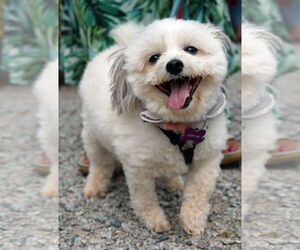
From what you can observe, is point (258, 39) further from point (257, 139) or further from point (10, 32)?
point (10, 32)

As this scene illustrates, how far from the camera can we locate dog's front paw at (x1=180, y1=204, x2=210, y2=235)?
2.12m

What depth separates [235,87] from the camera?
9.85 feet

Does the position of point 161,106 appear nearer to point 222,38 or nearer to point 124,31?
point 222,38

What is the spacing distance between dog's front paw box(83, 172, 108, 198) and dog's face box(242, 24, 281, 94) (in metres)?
0.92

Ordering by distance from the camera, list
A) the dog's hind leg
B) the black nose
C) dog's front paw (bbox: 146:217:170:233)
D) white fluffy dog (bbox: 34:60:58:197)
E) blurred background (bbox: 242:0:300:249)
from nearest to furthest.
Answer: the black nose
blurred background (bbox: 242:0:300:249)
white fluffy dog (bbox: 34:60:58:197)
dog's front paw (bbox: 146:217:170:233)
the dog's hind leg

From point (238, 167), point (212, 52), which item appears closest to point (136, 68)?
point (212, 52)

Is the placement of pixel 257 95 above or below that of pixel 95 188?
above

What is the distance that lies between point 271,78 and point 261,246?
2.28ft

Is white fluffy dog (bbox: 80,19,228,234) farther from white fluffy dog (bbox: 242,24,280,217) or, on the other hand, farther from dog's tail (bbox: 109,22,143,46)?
white fluffy dog (bbox: 242,24,280,217)

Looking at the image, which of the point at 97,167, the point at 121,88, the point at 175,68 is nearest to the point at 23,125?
the point at 121,88

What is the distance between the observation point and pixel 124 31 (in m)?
2.29

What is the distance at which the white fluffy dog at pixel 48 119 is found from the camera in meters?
2.04

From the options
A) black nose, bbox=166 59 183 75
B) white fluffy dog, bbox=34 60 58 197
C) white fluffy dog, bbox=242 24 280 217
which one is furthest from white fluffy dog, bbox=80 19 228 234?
white fluffy dog, bbox=34 60 58 197

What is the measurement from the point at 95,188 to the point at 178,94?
0.96 meters
